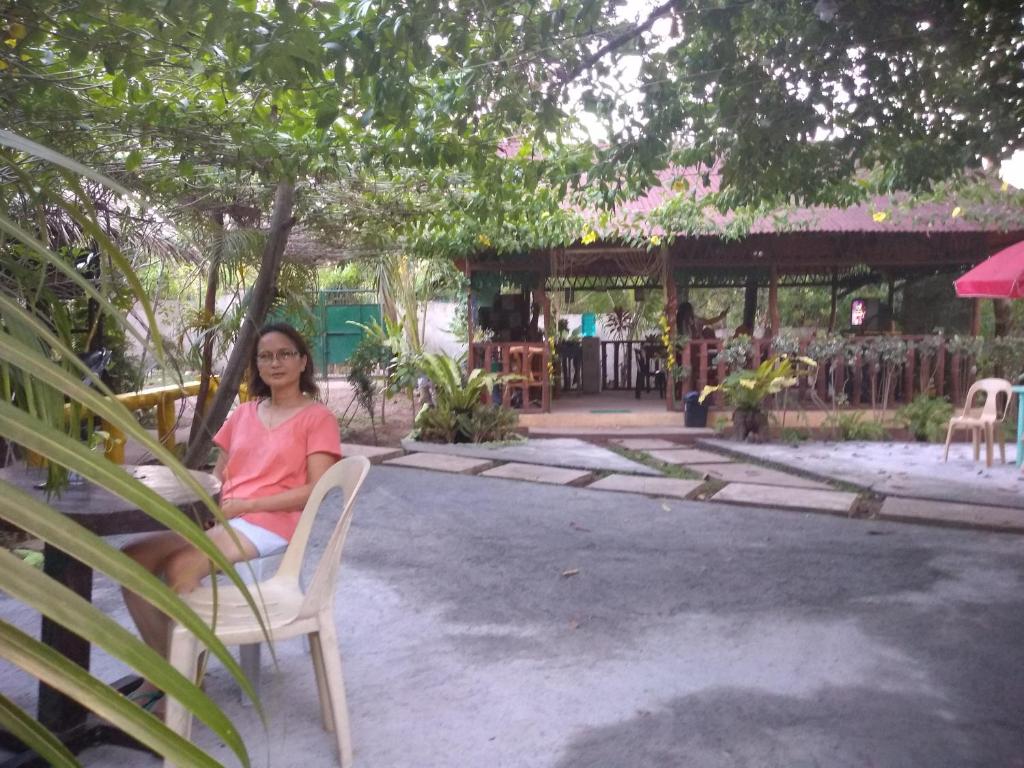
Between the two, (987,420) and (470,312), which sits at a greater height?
(470,312)

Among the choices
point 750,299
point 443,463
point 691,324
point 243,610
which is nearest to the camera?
point 243,610

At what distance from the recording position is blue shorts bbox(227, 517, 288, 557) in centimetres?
296

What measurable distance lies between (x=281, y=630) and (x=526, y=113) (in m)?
3.40

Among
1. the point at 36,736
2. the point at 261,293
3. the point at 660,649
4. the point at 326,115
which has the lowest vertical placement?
the point at 660,649

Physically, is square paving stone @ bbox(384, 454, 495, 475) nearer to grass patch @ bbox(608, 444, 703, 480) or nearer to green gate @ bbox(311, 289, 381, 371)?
grass patch @ bbox(608, 444, 703, 480)

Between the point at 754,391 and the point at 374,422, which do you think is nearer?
the point at 754,391

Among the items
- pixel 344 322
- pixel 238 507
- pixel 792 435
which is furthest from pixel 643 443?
pixel 344 322

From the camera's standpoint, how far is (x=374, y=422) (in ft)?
33.9

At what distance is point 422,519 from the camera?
595 cm

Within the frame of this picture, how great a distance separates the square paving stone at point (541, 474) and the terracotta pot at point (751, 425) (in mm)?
2536

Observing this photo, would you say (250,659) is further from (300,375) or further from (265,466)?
(300,375)

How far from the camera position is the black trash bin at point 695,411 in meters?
9.92

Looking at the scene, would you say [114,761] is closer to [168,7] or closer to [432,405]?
[168,7]

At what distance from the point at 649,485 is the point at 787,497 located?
107cm
